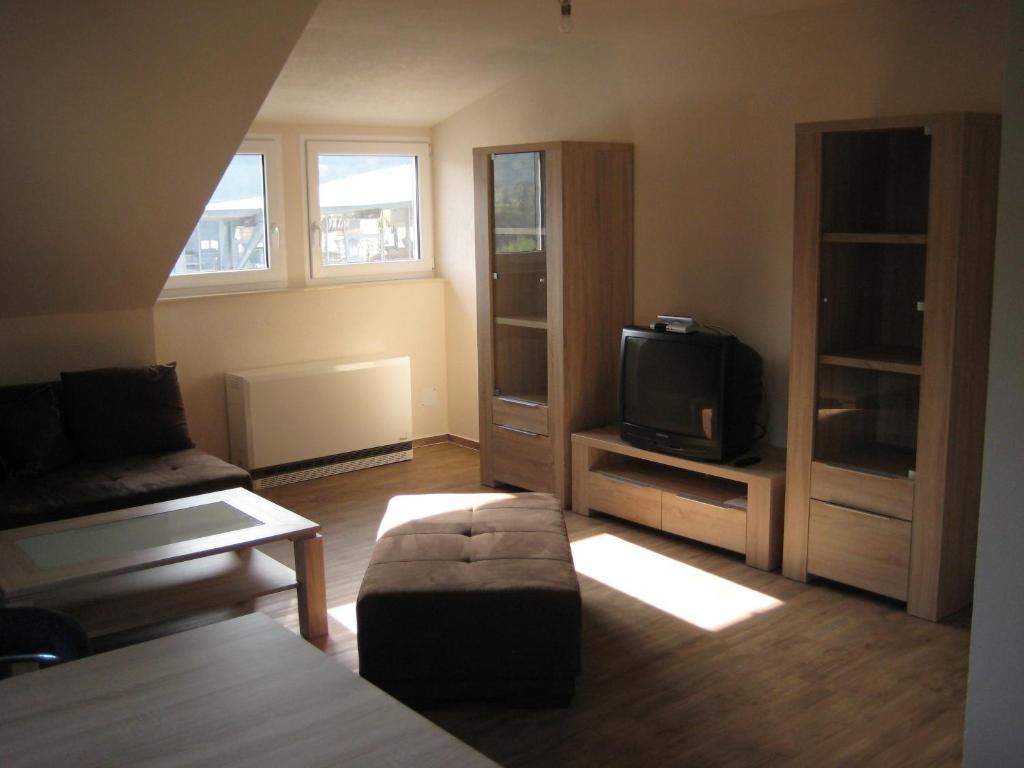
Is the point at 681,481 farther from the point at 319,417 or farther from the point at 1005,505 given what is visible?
the point at 1005,505

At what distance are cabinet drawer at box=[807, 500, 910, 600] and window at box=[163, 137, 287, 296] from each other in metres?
3.34

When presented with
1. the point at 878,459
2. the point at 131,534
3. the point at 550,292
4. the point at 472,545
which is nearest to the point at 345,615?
the point at 472,545

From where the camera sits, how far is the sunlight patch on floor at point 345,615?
3715mm

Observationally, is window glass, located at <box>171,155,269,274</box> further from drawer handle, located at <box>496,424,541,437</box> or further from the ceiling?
drawer handle, located at <box>496,424,541,437</box>

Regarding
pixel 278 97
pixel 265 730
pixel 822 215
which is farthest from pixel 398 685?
pixel 278 97

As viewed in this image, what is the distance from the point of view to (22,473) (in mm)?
4449

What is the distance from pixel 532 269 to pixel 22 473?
8.27 ft

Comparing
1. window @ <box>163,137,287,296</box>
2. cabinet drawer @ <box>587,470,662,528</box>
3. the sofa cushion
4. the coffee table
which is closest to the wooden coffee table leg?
the coffee table

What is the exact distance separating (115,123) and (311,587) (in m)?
1.88

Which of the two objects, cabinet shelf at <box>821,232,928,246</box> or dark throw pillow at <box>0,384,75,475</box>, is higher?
cabinet shelf at <box>821,232,928,246</box>

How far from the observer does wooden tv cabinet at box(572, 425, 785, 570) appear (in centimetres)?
421

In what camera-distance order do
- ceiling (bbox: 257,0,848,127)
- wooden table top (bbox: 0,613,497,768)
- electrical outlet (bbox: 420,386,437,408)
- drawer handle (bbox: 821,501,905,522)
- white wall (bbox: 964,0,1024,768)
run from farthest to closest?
1. electrical outlet (bbox: 420,386,437,408)
2. ceiling (bbox: 257,0,848,127)
3. drawer handle (bbox: 821,501,905,522)
4. white wall (bbox: 964,0,1024,768)
5. wooden table top (bbox: 0,613,497,768)

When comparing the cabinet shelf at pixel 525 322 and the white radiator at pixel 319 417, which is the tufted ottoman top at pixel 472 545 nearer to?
the cabinet shelf at pixel 525 322

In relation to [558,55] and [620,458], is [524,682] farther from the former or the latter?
[558,55]
